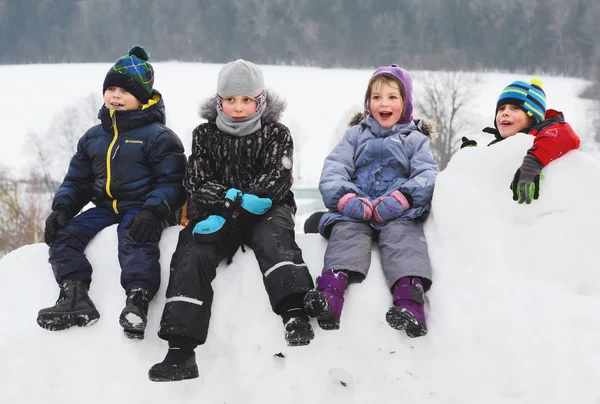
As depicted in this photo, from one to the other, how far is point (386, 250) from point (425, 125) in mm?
990

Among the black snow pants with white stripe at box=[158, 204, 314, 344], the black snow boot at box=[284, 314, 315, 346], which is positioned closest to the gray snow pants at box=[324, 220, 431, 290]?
the black snow pants with white stripe at box=[158, 204, 314, 344]

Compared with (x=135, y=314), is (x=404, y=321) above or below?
above

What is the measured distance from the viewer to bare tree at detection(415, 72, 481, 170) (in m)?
31.2

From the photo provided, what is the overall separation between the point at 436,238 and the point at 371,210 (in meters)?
0.37

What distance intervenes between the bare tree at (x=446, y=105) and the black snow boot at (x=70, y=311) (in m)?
28.4

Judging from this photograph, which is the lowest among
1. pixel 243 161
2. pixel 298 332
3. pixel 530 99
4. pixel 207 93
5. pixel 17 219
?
pixel 17 219

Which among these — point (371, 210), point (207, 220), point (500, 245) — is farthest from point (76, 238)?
point (500, 245)

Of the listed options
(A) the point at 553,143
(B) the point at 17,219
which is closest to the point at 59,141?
(B) the point at 17,219

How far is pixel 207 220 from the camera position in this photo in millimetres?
2865

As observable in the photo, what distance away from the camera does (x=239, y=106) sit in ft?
10.1

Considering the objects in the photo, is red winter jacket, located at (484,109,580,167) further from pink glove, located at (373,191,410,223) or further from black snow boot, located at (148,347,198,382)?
black snow boot, located at (148,347,198,382)

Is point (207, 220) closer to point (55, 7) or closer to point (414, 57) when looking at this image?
point (414, 57)

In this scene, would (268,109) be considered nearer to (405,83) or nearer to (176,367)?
(405,83)

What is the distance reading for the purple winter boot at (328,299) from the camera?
2.47m
